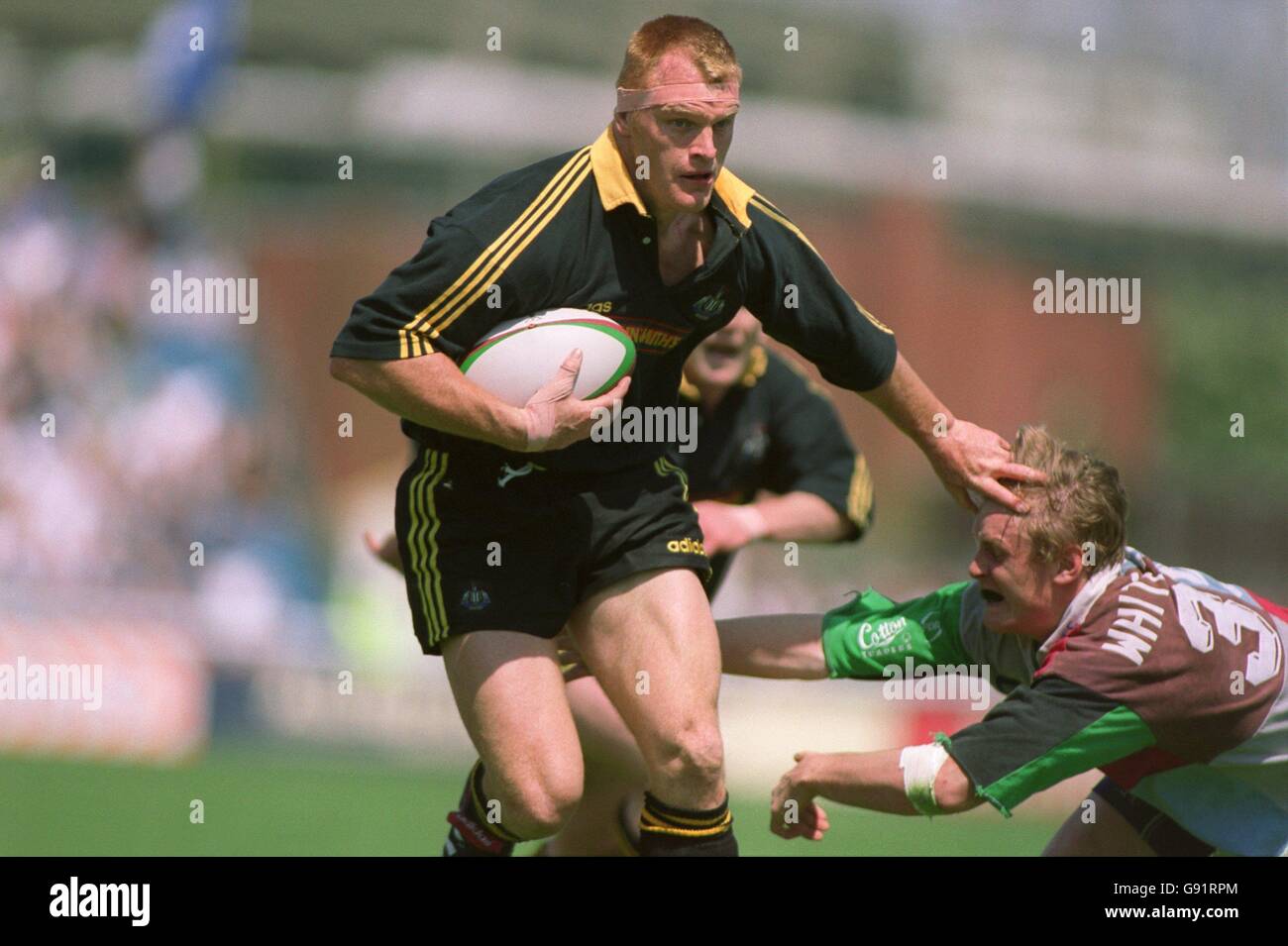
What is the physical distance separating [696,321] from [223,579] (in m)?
15.4

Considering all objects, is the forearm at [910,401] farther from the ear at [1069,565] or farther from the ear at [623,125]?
the ear at [623,125]

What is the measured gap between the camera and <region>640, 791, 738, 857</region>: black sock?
5.84 metres

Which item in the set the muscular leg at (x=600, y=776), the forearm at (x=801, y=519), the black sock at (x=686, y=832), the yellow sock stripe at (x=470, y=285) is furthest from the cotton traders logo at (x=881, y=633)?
the yellow sock stripe at (x=470, y=285)

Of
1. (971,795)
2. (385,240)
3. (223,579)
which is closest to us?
(971,795)

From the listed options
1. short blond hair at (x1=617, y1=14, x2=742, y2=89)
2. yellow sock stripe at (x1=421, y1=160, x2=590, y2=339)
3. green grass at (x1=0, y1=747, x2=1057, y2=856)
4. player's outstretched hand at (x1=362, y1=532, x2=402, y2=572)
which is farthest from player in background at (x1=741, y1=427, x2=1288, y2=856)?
green grass at (x1=0, y1=747, x2=1057, y2=856)

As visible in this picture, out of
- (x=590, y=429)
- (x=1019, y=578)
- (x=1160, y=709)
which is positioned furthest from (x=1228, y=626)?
(x=590, y=429)

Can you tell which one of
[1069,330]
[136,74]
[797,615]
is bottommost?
[797,615]

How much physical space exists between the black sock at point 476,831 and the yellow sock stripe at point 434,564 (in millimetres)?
559

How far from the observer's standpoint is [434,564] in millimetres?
5898

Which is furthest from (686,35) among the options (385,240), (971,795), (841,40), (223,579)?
(841,40)

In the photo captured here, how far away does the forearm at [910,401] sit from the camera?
6.17 meters

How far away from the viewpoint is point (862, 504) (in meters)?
7.78

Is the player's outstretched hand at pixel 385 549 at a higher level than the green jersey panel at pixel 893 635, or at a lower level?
higher

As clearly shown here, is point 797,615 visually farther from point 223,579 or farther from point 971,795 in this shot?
point 223,579
